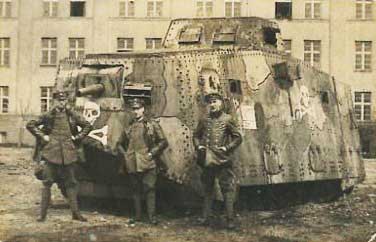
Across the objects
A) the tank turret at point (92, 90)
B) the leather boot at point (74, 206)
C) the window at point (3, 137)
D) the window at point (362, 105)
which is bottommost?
the leather boot at point (74, 206)

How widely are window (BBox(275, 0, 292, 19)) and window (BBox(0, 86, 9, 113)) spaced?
542 inches

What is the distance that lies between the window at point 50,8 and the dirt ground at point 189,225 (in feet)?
73.1

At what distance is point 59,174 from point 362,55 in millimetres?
26866

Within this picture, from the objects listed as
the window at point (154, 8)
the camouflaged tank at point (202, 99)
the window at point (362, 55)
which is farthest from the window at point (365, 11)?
the camouflaged tank at point (202, 99)

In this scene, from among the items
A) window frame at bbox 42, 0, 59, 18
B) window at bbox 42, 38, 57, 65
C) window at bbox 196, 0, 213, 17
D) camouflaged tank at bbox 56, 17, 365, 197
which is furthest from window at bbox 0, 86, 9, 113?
camouflaged tank at bbox 56, 17, 365, 197

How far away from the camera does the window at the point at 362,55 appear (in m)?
34.2

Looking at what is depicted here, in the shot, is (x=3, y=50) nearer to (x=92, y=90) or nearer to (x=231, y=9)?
(x=231, y=9)

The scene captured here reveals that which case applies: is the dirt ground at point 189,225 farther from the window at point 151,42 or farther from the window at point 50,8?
the window at point 50,8

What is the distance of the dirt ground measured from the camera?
28.0 feet

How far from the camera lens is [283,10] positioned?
1312 inches

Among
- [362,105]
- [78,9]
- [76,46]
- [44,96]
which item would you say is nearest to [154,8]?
[78,9]

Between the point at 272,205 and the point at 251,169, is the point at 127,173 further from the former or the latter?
the point at 272,205

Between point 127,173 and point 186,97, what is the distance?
1383 millimetres

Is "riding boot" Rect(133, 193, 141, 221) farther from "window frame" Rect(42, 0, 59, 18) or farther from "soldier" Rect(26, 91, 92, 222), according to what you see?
"window frame" Rect(42, 0, 59, 18)
